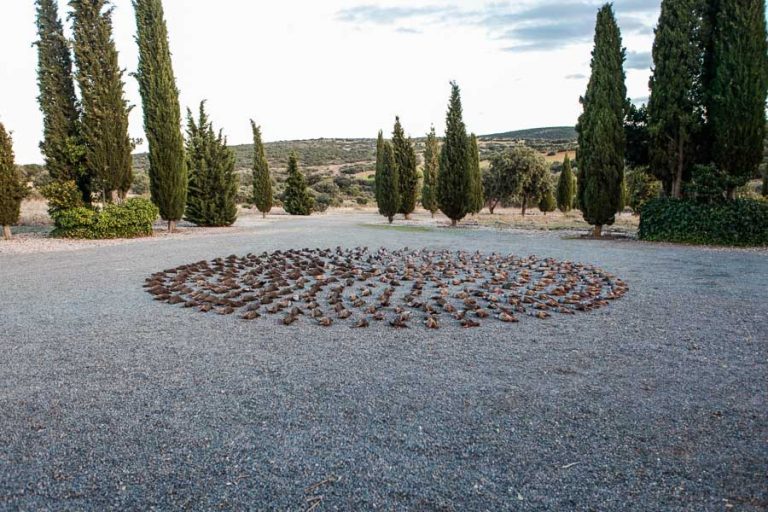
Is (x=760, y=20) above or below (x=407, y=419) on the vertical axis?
above

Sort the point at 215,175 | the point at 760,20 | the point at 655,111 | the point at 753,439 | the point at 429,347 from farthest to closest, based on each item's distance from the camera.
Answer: the point at 215,175, the point at 655,111, the point at 760,20, the point at 429,347, the point at 753,439

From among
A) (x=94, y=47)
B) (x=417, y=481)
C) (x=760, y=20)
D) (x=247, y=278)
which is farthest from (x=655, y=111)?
(x=94, y=47)

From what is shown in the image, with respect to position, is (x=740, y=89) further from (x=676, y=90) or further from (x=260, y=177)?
(x=260, y=177)

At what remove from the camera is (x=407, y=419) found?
107 inches

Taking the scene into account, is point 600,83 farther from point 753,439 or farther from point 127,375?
point 127,375

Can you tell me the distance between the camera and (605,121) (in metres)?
13.8

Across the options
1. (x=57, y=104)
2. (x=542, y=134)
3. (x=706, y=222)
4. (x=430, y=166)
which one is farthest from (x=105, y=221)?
(x=542, y=134)

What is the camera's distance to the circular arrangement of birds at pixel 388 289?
16.7 ft

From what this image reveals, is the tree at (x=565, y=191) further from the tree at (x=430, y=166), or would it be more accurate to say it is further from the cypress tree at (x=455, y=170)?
the cypress tree at (x=455, y=170)

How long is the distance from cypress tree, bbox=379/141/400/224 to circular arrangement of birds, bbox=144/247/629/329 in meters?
13.6

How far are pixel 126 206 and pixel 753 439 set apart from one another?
1533cm

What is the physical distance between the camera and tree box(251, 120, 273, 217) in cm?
2630

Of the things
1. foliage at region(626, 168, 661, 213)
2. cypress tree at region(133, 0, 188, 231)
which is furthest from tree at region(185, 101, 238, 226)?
foliage at region(626, 168, 661, 213)

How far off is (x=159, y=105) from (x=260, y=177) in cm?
1046
